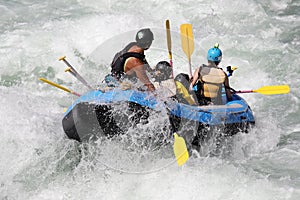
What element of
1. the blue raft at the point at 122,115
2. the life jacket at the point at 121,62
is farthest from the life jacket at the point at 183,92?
the life jacket at the point at 121,62

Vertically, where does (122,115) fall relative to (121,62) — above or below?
below

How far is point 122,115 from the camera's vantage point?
16.2ft

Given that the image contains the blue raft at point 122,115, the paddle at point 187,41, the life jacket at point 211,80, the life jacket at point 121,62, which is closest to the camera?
the blue raft at point 122,115

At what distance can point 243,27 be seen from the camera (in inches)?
362

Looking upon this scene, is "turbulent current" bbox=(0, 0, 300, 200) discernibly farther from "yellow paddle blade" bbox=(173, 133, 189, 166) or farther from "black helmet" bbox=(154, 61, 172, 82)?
"black helmet" bbox=(154, 61, 172, 82)

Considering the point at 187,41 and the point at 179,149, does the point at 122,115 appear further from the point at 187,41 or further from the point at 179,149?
the point at 187,41

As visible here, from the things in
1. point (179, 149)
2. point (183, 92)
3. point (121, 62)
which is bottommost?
point (179, 149)

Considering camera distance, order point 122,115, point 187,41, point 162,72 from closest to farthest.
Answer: point 122,115
point 162,72
point 187,41

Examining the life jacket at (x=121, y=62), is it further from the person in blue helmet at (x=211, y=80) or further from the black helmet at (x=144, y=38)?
the person in blue helmet at (x=211, y=80)

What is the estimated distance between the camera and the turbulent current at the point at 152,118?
5008 mm

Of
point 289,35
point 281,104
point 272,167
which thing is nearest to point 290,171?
point 272,167

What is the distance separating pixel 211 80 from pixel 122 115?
139 centimetres

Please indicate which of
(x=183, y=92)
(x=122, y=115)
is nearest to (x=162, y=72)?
(x=183, y=92)

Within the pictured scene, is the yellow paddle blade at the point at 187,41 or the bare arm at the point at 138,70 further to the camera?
the yellow paddle blade at the point at 187,41
